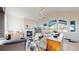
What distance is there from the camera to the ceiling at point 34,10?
173 centimetres

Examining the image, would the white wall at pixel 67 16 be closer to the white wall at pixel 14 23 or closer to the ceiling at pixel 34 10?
the ceiling at pixel 34 10

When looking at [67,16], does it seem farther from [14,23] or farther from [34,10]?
[14,23]

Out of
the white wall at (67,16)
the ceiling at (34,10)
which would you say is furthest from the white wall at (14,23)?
the white wall at (67,16)

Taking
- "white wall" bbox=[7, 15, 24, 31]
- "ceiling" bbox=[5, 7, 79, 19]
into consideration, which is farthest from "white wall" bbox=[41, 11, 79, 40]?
"white wall" bbox=[7, 15, 24, 31]

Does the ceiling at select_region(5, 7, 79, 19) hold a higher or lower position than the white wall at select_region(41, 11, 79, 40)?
higher

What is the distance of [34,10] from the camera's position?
175cm

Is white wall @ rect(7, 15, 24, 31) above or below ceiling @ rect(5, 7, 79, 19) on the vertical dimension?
below

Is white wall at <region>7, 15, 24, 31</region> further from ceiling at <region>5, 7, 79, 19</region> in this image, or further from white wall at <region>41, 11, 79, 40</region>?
white wall at <region>41, 11, 79, 40</region>

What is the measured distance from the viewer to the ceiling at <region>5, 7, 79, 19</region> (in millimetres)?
1728

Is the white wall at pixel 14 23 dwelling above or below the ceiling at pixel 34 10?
below

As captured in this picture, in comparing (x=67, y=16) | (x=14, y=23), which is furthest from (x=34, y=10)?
(x=67, y=16)
